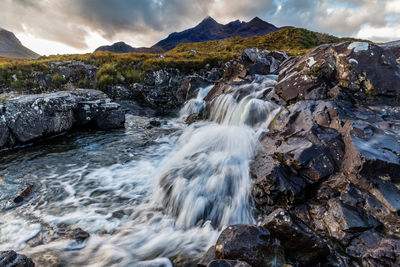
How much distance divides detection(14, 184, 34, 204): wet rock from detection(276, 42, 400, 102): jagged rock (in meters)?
9.79

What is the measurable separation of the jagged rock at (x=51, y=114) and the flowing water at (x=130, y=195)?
70 cm

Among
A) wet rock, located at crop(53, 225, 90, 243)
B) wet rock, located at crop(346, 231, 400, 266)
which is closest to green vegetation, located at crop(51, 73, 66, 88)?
wet rock, located at crop(53, 225, 90, 243)

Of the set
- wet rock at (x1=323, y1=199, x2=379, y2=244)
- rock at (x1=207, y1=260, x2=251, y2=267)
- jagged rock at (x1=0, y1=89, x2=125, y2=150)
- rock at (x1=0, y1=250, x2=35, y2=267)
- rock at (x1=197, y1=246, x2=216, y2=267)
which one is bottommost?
rock at (x1=197, y1=246, x2=216, y2=267)

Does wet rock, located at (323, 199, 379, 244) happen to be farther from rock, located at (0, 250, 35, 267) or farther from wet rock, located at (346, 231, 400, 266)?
rock, located at (0, 250, 35, 267)

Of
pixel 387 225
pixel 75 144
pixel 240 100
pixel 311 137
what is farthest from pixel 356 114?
pixel 75 144

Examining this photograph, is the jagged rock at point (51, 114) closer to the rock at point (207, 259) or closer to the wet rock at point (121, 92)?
the wet rock at point (121, 92)

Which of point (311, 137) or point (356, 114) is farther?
point (356, 114)

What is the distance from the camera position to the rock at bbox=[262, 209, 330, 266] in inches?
139

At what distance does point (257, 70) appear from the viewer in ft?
48.4

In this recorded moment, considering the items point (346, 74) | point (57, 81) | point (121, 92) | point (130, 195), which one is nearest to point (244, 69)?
point (346, 74)

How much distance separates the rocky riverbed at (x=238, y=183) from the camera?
12.1 ft

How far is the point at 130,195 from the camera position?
6141 mm

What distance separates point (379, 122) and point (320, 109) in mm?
1536

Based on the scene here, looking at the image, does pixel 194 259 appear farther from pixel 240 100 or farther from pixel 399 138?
pixel 240 100
